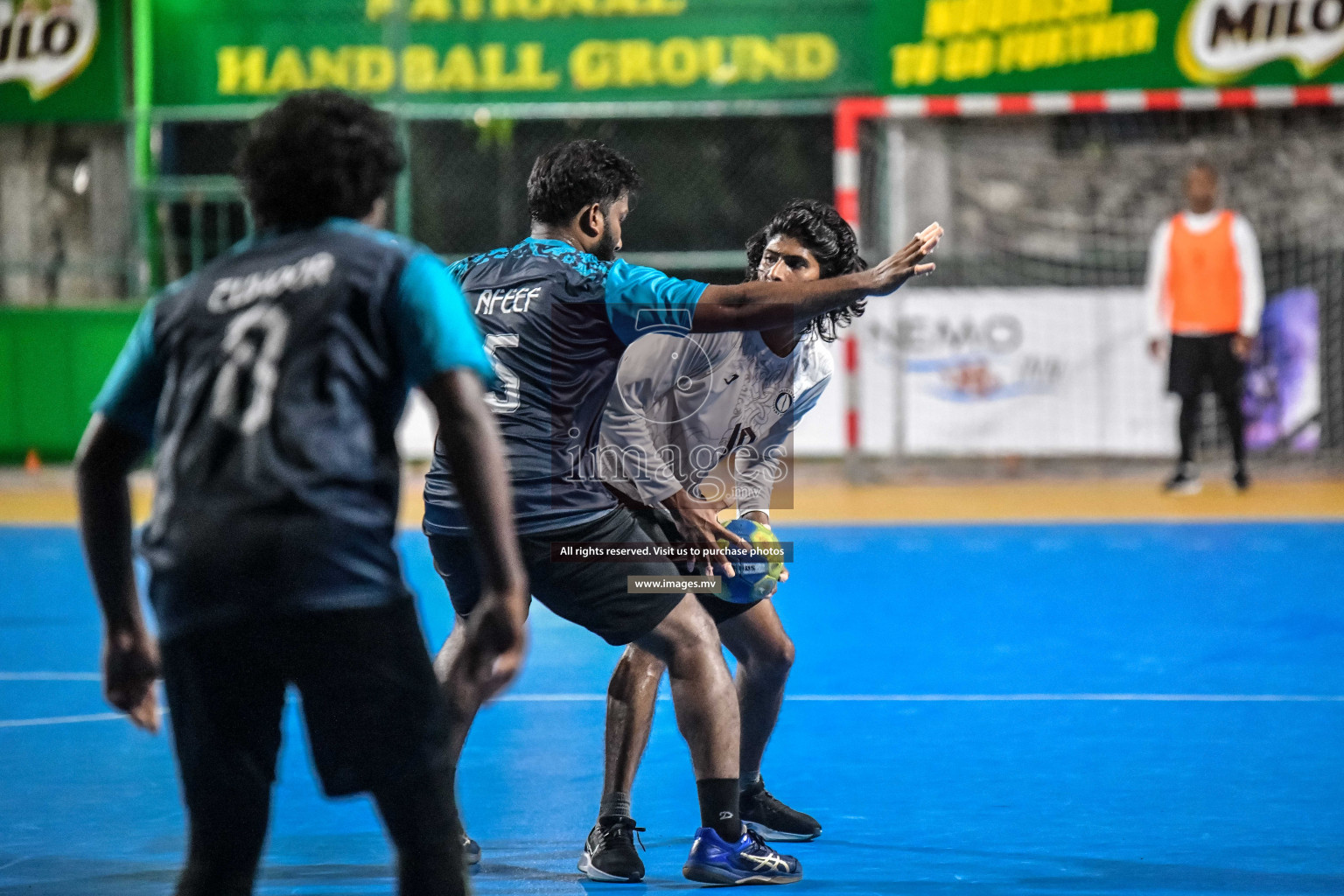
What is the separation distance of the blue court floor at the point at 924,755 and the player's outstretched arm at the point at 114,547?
5.29 ft

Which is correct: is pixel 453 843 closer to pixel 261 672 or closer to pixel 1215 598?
pixel 261 672

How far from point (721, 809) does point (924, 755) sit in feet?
5.01

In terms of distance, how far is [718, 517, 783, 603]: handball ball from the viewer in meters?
4.72

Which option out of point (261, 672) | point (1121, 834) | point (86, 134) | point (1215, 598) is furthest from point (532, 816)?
point (86, 134)

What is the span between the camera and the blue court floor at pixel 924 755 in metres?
4.57

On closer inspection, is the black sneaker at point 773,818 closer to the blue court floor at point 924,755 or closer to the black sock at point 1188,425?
the blue court floor at point 924,755

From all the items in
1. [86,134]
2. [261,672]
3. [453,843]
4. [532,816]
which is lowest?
[532,816]

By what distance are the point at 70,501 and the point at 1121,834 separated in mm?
11278

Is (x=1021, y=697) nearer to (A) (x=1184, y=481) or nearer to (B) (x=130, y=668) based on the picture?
(B) (x=130, y=668)

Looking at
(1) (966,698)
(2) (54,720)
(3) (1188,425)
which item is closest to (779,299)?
(1) (966,698)

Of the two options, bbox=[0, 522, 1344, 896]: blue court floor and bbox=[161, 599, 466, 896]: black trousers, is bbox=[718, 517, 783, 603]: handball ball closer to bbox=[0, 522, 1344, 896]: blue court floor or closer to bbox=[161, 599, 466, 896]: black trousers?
bbox=[0, 522, 1344, 896]: blue court floor

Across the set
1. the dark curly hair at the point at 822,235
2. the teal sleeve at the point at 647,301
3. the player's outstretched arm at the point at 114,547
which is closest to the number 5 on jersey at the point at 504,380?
the teal sleeve at the point at 647,301

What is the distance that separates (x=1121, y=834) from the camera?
4.79 meters

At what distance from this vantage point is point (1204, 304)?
13.2 m
